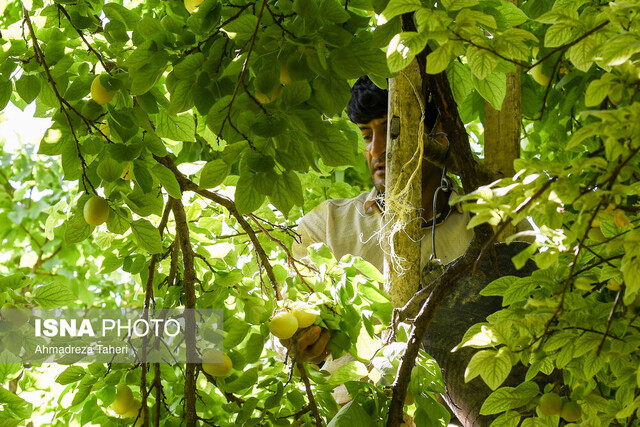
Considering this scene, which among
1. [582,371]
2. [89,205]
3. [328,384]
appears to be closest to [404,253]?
[328,384]

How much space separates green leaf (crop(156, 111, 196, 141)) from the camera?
4.33ft

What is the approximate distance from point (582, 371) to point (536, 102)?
1.35 m

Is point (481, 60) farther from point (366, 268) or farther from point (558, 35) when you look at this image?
point (366, 268)

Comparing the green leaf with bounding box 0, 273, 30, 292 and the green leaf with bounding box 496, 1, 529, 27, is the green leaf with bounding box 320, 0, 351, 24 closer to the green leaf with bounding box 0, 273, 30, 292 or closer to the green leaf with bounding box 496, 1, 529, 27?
the green leaf with bounding box 496, 1, 529, 27

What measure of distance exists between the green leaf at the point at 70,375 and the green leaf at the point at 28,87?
51cm

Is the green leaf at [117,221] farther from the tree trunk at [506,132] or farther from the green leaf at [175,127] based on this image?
the tree trunk at [506,132]

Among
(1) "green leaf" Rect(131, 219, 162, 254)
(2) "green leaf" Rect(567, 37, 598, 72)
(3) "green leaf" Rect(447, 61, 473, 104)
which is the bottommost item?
(1) "green leaf" Rect(131, 219, 162, 254)

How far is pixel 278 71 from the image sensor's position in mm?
962

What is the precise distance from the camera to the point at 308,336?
1216 millimetres

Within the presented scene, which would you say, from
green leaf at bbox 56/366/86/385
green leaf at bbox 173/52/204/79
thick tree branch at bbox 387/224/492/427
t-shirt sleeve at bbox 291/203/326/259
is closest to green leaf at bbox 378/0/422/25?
green leaf at bbox 173/52/204/79

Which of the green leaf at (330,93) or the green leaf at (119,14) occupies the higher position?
the green leaf at (119,14)

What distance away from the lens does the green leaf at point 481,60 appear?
881mm

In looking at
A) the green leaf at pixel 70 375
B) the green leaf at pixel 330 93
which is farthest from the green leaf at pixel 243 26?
the green leaf at pixel 70 375

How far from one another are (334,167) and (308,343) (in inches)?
12.8
